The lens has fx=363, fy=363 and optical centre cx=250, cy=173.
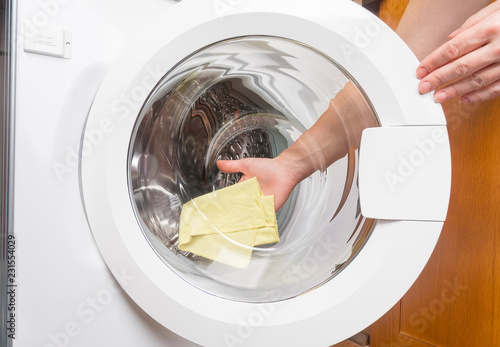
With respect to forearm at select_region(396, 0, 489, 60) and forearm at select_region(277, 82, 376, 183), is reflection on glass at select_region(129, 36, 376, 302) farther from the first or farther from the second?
forearm at select_region(396, 0, 489, 60)

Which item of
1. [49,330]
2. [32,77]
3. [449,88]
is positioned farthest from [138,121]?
[449,88]

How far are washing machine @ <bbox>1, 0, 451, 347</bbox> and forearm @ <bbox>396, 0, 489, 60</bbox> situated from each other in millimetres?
158

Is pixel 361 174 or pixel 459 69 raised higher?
pixel 459 69

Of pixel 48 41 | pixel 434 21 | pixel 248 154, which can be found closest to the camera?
pixel 48 41

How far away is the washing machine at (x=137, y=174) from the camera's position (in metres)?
0.46

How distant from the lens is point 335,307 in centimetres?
47

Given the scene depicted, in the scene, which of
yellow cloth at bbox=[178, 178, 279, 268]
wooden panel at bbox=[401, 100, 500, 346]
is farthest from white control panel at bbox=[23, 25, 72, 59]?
wooden panel at bbox=[401, 100, 500, 346]

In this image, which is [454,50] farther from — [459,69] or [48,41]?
[48,41]

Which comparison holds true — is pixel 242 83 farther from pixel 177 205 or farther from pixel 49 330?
pixel 49 330

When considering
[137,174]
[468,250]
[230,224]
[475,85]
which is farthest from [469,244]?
[137,174]

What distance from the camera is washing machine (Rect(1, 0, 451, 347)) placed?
0.46 metres

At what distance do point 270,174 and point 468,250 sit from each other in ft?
1.31

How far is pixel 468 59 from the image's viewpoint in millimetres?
486

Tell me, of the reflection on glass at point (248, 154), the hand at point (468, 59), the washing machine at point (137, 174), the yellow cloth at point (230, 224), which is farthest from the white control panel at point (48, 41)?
the hand at point (468, 59)
